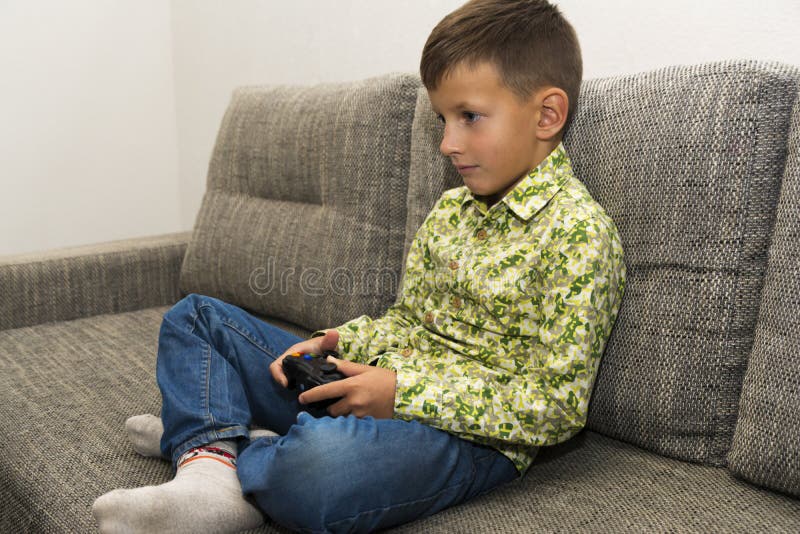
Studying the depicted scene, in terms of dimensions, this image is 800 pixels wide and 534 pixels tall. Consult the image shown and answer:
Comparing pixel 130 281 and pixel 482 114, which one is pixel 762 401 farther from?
pixel 130 281

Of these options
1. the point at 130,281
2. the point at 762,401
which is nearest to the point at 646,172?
the point at 762,401

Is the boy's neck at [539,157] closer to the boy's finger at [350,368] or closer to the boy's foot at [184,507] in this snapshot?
the boy's finger at [350,368]

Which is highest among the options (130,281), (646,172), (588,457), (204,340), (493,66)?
(493,66)

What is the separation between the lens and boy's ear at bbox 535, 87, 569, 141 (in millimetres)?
1113

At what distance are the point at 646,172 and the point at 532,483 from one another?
1.56 feet

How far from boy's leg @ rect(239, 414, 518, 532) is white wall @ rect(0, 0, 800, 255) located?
4.06ft

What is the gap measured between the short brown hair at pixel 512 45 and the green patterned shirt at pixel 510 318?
0.37 feet

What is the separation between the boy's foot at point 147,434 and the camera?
44.5 inches

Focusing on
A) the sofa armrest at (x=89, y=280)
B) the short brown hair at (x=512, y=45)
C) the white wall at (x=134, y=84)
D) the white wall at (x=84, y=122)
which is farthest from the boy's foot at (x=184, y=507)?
the white wall at (x=84, y=122)

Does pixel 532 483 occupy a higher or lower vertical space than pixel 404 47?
lower

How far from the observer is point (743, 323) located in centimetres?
102

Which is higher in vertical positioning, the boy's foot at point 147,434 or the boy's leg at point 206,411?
the boy's leg at point 206,411

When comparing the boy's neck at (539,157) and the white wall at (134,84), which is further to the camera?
the white wall at (134,84)

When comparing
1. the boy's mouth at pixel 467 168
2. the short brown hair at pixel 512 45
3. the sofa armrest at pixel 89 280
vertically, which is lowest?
the sofa armrest at pixel 89 280
